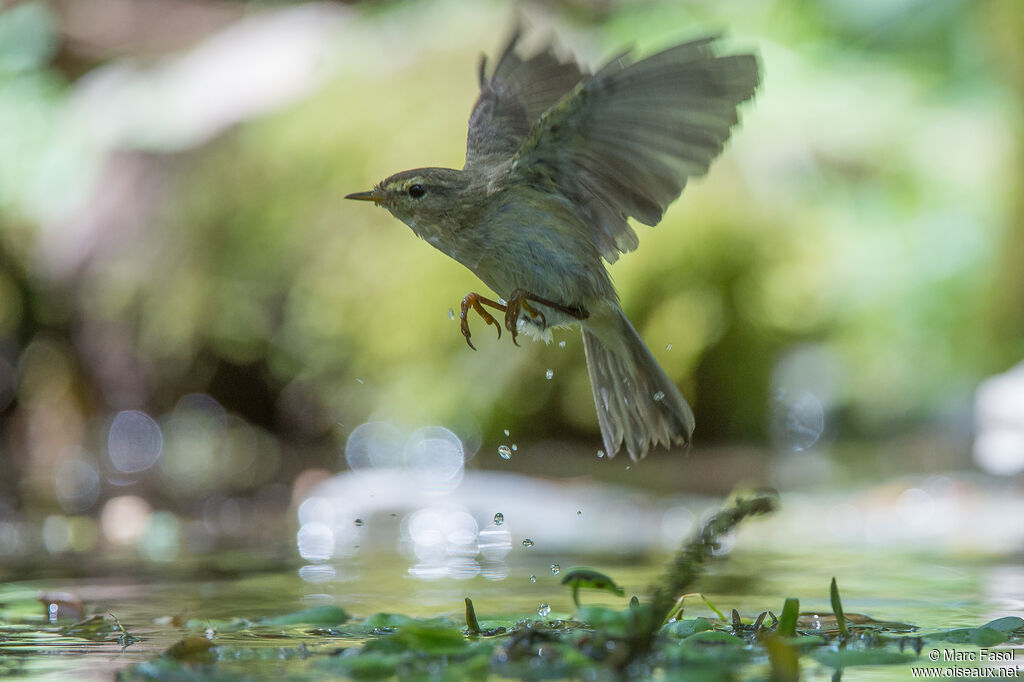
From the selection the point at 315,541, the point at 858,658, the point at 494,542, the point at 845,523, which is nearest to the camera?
the point at 858,658

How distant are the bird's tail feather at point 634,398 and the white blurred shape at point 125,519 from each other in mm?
2488

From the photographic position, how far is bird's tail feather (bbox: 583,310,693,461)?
301cm

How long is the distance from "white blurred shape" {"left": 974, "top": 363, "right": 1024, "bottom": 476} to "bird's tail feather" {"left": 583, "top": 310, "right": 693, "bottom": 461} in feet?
9.75

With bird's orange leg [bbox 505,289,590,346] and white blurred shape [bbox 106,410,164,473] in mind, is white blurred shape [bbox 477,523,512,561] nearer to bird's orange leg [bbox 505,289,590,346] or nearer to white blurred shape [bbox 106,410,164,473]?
bird's orange leg [bbox 505,289,590,346]

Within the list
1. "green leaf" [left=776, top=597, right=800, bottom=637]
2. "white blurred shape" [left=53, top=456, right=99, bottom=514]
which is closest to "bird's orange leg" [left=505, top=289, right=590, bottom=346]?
"green leaf" [left=776, top=597, right=800, bottom=637]

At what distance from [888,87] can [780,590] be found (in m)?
5.00

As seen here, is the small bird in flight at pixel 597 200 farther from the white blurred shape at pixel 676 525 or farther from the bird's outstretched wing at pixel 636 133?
the white blurred shape at pixel 676 525

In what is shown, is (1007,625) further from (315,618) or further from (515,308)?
(315,618)

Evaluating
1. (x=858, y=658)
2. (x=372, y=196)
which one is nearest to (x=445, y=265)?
(x=372, y=196)

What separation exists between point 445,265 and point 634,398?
408cm

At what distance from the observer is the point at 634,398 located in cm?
311

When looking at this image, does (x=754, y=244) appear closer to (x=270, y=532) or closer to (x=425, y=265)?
(x=425, y=265)

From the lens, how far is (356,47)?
26.9 feet

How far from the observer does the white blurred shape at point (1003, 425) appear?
5.41m
